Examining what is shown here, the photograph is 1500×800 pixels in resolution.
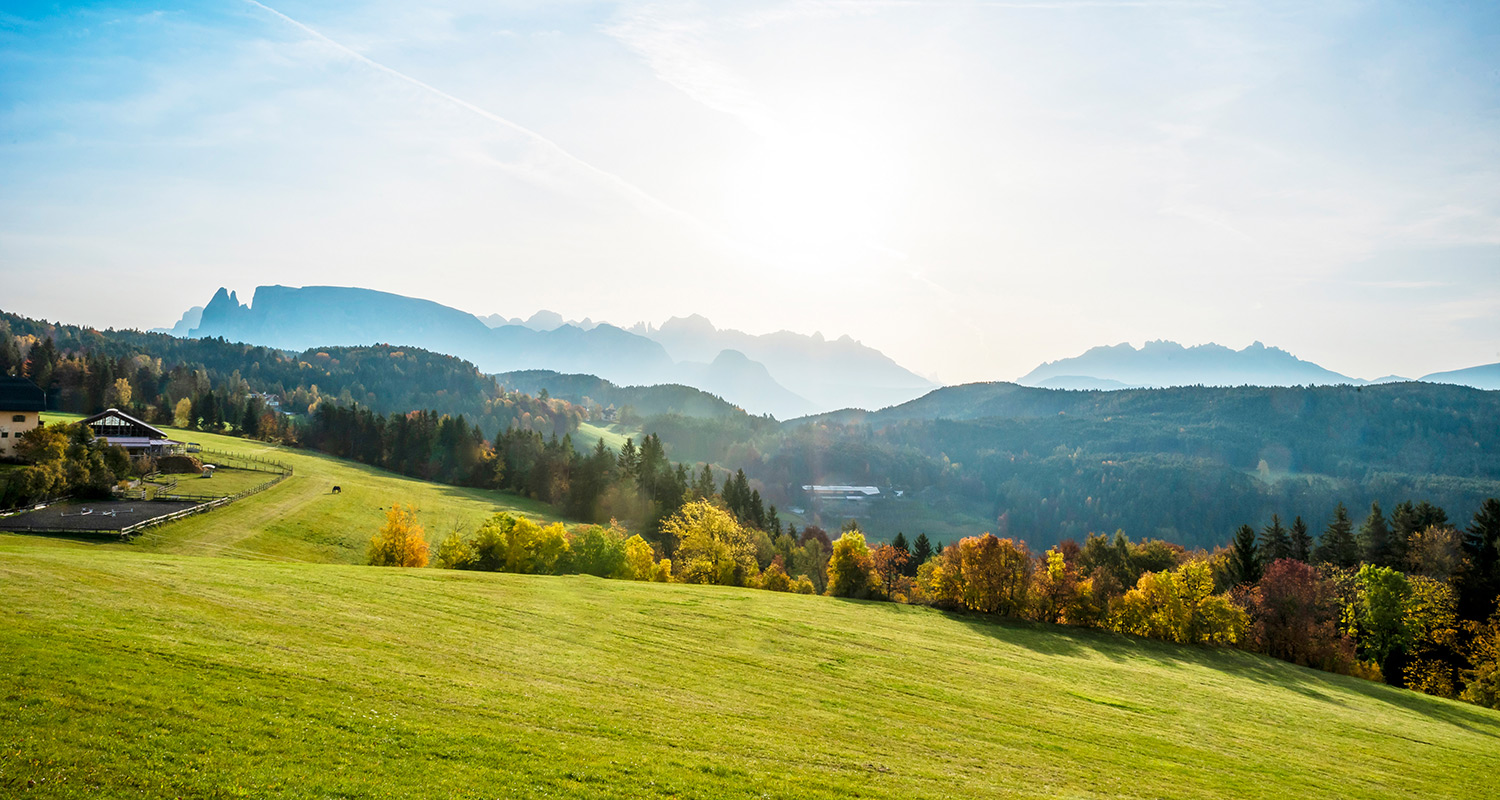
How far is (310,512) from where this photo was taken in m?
72.1

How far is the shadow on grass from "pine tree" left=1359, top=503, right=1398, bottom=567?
121ft

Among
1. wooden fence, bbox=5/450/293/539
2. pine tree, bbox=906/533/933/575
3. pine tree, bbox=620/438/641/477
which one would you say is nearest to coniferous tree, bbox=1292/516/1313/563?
pine tree, bbox=906/533/933/575

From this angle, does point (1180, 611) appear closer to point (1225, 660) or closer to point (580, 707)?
point (1225, 660)

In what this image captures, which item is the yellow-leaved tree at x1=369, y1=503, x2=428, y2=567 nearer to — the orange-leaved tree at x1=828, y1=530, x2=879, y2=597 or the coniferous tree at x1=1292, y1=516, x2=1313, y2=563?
the orange-leaved tree at x1=828, y1=530, x2=879, y2=597

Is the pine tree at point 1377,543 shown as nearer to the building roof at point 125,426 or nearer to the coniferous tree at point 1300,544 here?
the coniferous tree at point 1300,544

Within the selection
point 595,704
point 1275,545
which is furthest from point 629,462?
point 595,704

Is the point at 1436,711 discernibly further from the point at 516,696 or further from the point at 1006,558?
the point at 516,696

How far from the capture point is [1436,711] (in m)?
41.6

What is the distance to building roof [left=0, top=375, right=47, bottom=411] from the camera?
216ft

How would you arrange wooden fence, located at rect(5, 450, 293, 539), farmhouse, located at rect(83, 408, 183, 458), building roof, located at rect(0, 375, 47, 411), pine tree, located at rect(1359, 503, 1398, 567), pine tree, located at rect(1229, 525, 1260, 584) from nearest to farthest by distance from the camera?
wooden fence, located at rect(5, 450, 293, 539) < building roof, located at rect(0, 375, 47, 411) < pine tree, located at rect(1229, 525, 1260, 584) < pine tree, located at rect(1359, 503, 1398, 567) < farmhouse, located at rect(83, 408, 183, 458)

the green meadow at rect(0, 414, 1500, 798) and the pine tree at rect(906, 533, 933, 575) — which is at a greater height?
the green meadow at rect(0, 414, 1500, 798)

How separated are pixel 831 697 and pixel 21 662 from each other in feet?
75.3

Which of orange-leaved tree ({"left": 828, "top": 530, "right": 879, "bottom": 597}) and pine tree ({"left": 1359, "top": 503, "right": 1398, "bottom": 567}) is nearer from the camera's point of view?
orange-leaved tree ({"left": 828, "top": 530, "right": 879, "bottom": 597})

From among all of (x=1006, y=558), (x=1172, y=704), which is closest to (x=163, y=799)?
(x=1172, y=704)
